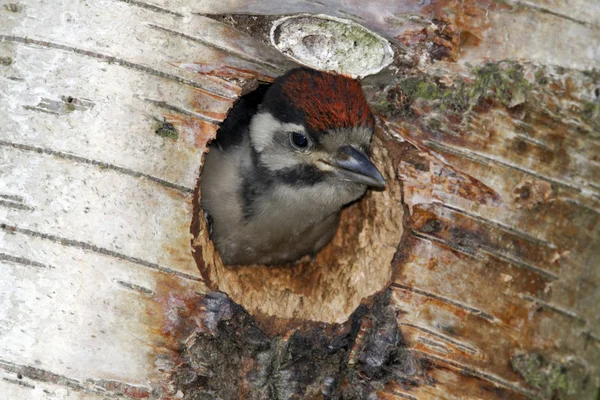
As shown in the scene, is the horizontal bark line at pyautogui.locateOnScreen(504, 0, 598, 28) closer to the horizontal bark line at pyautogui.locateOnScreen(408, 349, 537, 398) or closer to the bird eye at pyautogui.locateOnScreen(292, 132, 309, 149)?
the bird eye at pyautogui.locateOnScreen(292, 132, 309, 149)

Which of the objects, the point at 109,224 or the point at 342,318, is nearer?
the point at 109,224

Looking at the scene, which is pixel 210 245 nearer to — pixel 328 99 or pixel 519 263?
pixel 328 99

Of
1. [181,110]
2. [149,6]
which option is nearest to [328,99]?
[181,110]

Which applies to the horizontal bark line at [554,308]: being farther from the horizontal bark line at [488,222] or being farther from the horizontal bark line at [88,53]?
the horizontal bark line at [88,53]

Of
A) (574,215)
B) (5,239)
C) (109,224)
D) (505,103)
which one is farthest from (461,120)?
(5,239)

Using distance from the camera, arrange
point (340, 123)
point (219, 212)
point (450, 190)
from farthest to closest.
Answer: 1. point (219, 212)
2. point (340, 123)
3. point (450, 190)

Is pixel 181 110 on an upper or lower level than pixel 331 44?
lower

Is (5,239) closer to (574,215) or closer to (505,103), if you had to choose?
(505,103)
